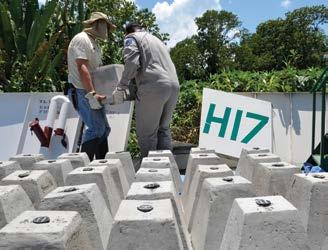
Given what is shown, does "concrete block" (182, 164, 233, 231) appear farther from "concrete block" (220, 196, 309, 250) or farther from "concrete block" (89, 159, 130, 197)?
"concrete block" (220, 196, 309, 250)

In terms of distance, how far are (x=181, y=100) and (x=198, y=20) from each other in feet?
124

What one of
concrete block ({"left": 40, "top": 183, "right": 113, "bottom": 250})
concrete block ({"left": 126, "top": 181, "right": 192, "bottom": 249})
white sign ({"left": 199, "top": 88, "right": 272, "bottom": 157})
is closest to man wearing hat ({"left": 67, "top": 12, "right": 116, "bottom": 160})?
white sign ({"left": 199, "top": 88, "right": 272, "bottom": 157})

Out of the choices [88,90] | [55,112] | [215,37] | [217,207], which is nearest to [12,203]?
[217,207]

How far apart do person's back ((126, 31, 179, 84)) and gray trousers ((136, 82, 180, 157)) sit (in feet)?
0.23

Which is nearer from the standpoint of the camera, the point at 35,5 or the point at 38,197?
the point at 38,197

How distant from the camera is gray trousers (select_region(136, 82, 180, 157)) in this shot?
547 centimetres

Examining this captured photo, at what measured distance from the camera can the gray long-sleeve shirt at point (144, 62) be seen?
5.43 meters

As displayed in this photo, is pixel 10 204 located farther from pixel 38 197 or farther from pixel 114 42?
pixel 114 42

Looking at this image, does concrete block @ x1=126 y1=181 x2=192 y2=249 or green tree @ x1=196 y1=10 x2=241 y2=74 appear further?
green tree @ x1=196 y1=10 x2=241 y2=74

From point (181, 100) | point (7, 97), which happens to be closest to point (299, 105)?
point (181, 100)

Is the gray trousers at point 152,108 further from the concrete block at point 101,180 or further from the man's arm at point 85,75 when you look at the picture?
the concrete block at point 101,180

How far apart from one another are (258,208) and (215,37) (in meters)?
43.9

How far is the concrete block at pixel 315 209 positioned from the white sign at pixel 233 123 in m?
4.91

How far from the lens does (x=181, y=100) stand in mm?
10906
